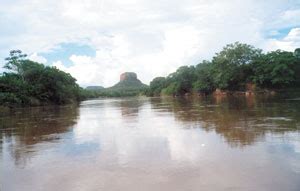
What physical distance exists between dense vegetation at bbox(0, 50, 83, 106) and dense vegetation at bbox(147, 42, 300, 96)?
3473cm

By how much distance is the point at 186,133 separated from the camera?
52.9 feet

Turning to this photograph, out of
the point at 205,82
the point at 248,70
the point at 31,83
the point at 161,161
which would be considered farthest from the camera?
the point at 205,82

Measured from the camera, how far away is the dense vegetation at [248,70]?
6988 cm

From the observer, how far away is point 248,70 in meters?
78.4

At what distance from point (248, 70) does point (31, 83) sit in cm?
4502

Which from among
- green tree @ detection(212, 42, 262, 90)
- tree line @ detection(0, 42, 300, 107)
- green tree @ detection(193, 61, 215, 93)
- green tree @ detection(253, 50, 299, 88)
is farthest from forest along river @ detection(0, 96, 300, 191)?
green tree @ detection(193, 61, 215, 93)

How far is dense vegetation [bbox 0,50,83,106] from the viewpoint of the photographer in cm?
6019

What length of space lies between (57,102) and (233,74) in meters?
38.1

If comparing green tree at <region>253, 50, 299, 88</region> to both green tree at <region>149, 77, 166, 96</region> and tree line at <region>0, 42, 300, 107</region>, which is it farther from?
green tree at <region>149, 77, 166, 96</region>

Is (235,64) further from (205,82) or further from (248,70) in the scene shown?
(205,82)

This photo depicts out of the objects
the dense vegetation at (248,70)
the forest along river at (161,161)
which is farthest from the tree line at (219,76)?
the forest along river at (161,161)

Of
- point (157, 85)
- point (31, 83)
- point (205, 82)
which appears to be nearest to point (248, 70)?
point (205, 82)

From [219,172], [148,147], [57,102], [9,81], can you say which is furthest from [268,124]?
[57,102]

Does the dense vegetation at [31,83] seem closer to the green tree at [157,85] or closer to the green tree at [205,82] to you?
the green tree at [205,82]
